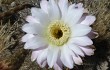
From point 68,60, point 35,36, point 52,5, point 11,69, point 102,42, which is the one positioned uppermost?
point 52,5

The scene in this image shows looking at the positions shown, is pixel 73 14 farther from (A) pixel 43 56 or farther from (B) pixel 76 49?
(A) pixel 43 56

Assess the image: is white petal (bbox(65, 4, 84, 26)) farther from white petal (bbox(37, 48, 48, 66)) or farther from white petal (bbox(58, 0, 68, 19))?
white petal (bbox(37, 48, 48, 66))

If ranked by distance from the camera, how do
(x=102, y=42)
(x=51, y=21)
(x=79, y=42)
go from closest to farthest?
1. (x=79, y=42)
2. (x=51, y=21)
3. (x=102, y=42)

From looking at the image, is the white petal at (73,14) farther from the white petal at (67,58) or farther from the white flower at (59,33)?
the white petal at (67,58)

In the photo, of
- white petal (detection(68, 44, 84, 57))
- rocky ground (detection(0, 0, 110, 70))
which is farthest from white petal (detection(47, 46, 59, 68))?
rocky ground (detection(0, 0, 110, 70))

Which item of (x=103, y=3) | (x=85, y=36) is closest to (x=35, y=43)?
(x=85, y=36)

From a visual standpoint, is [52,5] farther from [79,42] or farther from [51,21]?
[79,42]
